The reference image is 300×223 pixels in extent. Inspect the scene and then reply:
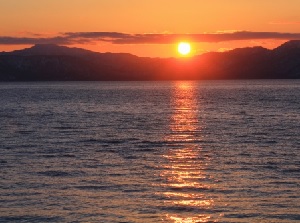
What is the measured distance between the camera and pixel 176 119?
7288 centimetres

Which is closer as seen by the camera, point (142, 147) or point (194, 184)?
point (194, 184)

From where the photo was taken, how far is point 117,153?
130 feet

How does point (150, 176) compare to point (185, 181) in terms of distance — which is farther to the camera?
point (150, 176)

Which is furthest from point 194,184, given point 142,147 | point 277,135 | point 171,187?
point 277,135

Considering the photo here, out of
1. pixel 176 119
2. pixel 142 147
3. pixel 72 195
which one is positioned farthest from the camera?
pixel 176 119

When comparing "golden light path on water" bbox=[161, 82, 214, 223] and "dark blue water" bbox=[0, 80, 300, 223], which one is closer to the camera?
"golden light path on water" bbox=[161, 82, 214, 223]

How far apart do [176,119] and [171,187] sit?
44630mm

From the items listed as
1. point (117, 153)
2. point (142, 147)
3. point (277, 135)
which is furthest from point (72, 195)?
point (277, 135)

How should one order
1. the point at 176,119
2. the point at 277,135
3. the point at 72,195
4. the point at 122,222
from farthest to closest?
the point at 176,119, the point at 277,135, the point at 72,195, the point at 122,222

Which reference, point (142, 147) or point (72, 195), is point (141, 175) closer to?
point (72, 195)

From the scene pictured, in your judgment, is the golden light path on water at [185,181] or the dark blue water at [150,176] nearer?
the golden light path on water at [185,181]

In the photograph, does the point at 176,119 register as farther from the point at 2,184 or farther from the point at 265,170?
the point at 2,184

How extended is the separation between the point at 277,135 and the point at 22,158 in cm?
2106

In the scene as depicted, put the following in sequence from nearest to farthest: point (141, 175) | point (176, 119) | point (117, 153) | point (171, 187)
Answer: point (171, 187)
point (141, 175)
point (117, 153)
point (176, 119)
